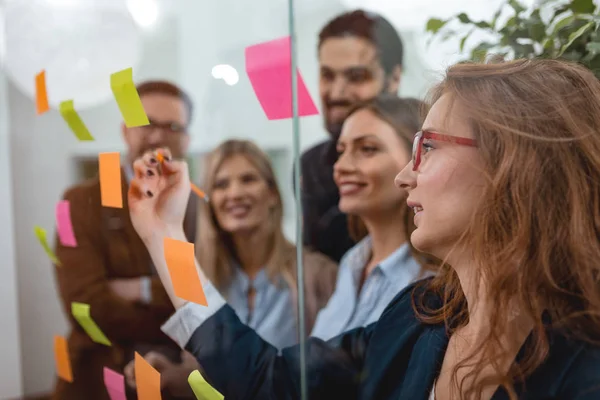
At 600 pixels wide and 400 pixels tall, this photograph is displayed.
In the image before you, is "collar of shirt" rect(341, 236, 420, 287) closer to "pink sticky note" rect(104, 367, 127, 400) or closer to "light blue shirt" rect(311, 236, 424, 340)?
"light blue shirt" rect(311, 236, 424, 340)

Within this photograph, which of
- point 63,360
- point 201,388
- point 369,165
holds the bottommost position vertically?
point 63,360

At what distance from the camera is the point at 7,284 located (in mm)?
2928

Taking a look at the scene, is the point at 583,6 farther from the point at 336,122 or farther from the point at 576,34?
the point at 336,122

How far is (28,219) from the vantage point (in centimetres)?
284

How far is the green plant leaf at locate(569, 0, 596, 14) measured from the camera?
1.16 meters

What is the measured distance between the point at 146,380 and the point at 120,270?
39 centimetres

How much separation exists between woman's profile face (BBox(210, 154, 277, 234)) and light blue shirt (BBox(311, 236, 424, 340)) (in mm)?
219

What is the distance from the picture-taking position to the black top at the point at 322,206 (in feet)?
4.50

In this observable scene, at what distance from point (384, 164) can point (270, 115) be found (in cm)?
25

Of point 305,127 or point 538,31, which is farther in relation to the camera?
point 305,127

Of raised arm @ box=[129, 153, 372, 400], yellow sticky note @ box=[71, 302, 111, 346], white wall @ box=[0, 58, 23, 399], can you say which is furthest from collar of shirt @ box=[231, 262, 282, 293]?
white wall @ box=[0, 58, 23, 399]

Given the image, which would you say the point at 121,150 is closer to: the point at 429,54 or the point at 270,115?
the point at 270,115

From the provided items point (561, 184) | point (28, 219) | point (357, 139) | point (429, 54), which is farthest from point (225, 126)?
point (28, 219)

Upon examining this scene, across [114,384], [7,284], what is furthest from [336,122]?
[7,284]
